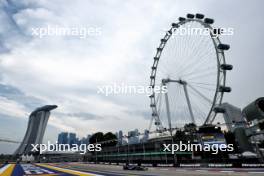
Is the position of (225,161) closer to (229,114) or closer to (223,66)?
(223,66)

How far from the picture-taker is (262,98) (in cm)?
2111

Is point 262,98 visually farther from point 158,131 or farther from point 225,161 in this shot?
point 158,131

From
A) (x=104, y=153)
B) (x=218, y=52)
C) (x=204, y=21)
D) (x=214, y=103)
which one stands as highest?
(x=204, y=21)

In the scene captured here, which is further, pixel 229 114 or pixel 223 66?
pixel 229 114

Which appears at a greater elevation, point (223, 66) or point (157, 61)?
point (157, 61)

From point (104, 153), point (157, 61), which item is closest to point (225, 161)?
point (157, 61)

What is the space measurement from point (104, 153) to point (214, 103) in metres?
86.9

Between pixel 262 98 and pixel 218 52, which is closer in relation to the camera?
pixel 262 98

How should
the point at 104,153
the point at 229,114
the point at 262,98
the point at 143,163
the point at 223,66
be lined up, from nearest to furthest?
the point at 262,98 < the point at 223,66 < the point at 143,163 < the point at 229,114 < the point at 104,153

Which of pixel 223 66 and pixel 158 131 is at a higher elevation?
pixel 223 66

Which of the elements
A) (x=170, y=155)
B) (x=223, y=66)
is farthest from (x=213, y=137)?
(x=223, y=66)

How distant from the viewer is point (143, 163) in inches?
2591

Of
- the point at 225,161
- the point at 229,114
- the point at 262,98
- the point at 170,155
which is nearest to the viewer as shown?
the point at 262,98

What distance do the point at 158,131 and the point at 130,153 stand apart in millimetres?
35446
